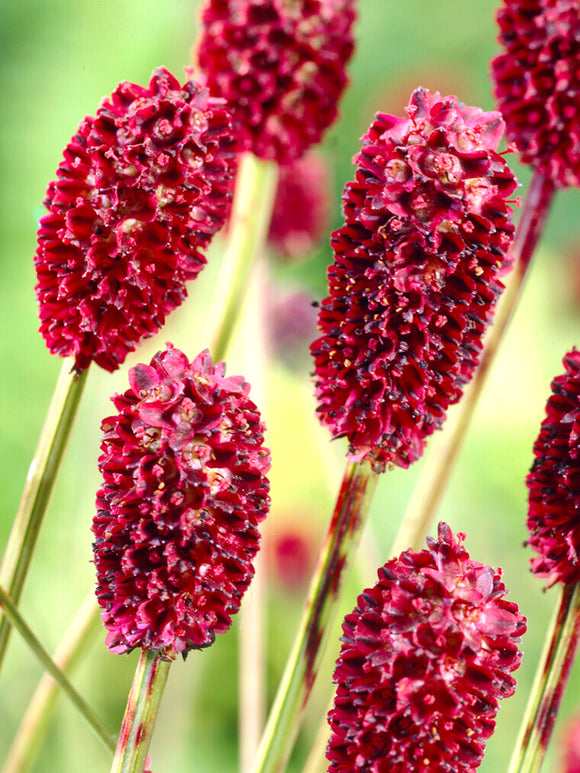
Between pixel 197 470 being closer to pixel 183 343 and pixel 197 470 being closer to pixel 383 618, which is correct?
pixel 383 618

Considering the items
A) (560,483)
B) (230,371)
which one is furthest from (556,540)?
(230,371)

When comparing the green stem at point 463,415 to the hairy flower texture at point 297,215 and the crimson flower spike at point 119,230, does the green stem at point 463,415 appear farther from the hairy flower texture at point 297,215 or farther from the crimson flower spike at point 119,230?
the hairy flower texture at point 297,215

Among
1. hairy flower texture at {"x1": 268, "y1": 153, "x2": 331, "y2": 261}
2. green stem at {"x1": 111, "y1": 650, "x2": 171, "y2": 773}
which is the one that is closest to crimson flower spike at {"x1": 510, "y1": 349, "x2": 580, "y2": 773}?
green stem at {"x1": 111, "y1": 650, "x2": 171, "y2": 773}

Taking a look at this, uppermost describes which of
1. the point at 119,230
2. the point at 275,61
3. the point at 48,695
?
the point at 275,61

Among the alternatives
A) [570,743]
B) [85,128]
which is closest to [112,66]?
[85,128]

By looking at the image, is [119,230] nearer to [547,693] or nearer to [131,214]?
[131,214]

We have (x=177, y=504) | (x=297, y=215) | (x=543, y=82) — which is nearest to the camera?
(x=177, y=504)
